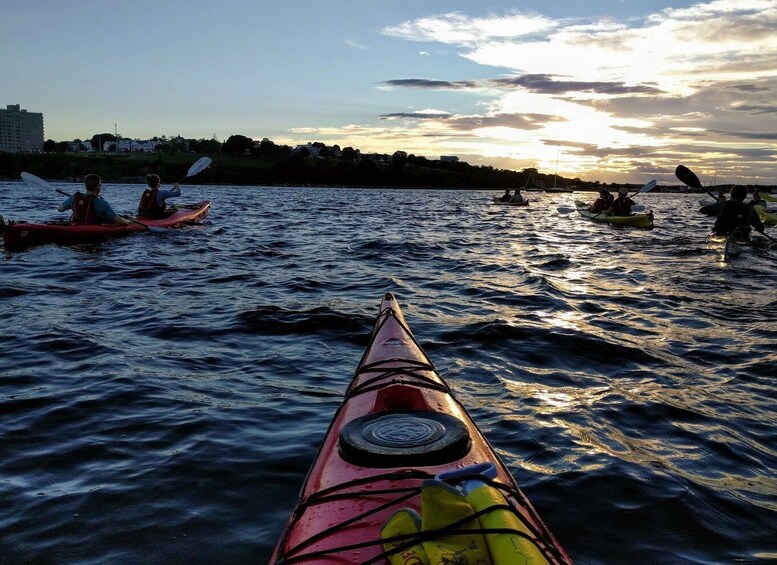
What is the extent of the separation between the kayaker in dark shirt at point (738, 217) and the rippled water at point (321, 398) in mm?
3297

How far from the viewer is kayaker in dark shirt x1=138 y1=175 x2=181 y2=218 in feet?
53.9

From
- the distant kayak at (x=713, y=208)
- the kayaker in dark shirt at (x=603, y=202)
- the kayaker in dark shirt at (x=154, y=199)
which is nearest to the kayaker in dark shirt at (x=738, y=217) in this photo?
the distant kayak at (x=713, y=208)

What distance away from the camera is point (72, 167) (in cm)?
10625

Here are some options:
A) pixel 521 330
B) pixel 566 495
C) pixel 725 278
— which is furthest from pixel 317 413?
pixel 725 278

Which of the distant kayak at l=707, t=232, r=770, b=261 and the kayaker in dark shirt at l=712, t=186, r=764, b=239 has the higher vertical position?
the kayaker in dark shirt at l=712, t=186, r=764, b=239

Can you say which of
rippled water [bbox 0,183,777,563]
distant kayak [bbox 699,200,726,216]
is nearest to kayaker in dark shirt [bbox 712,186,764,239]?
distant kayak [bbox 699,200,726,216]

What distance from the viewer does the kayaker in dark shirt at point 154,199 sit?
1643cm

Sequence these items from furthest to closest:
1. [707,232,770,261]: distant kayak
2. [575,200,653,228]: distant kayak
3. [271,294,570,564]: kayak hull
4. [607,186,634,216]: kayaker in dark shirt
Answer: [607,186,634,216]: kayaker in dark shirt < [575,200,653,228]: distant kayak < [707,232,770,261]: distant kayak < [271,294,570,564]: kayak hull

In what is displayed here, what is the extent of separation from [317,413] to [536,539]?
3.03 metres

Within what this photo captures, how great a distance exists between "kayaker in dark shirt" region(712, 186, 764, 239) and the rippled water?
330 centimetres

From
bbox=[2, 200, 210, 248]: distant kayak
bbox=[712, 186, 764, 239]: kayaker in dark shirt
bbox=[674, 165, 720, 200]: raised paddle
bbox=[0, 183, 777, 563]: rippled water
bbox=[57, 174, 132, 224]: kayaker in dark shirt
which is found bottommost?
bbox=[0, 183, 777, 563]: rippled water

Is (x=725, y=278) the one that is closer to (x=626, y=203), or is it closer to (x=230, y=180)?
(x=626, y=203)

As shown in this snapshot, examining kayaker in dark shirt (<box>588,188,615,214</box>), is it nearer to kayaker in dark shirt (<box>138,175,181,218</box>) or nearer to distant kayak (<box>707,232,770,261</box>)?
distant kayak (<box>707,232,770,261</box>)

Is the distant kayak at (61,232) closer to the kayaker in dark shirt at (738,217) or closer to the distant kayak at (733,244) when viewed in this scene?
the distant kayak at (733,244)
